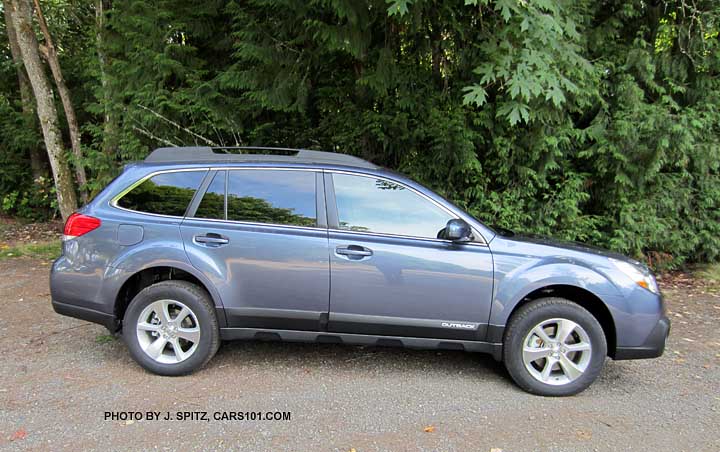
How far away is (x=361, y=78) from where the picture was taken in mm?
6102

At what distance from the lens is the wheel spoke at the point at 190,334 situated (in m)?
3.57

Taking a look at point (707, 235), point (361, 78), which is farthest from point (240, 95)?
point (707, 235)

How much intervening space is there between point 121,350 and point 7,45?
931 centimetres

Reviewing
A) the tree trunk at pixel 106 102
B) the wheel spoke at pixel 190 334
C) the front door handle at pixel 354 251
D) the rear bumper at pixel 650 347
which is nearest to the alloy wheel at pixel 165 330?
the wheel spoke at pixel 190 334

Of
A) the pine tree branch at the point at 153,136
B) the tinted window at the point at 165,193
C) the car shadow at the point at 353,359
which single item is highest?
the pine tree branch at the point at 153,136

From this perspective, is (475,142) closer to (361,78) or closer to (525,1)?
(361,78)

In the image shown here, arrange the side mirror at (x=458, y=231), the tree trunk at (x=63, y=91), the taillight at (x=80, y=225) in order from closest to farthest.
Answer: the side mirror at (x=458, y=231) < the taillight at (x=80, y=225) < the tree trunk at (x=63, y=91)

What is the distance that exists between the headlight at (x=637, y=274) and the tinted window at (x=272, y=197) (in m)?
2.36

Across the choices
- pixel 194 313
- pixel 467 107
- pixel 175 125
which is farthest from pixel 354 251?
pixel 175 125

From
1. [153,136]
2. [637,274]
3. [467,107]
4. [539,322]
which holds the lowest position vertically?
[539,322]

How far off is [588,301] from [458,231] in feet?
4.02

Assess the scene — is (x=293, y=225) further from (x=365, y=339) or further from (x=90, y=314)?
(x=90, y=314)

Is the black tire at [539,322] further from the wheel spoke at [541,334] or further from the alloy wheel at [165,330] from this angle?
the alloy wheel at [165,330]

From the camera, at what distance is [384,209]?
142 inches
